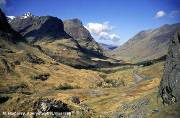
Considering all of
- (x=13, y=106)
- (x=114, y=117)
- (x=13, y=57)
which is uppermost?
(x=13, y=57)

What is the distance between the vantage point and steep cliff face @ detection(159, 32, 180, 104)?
177 feet

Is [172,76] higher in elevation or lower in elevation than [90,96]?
higher

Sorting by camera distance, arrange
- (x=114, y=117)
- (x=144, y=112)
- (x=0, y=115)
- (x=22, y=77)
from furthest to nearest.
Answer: (x=22, y=77) < (x=114, y=117) < (x=144, y=112) < (x=0, y=115)

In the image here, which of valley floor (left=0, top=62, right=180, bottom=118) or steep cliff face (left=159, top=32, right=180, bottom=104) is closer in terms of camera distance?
steep cliff face (left=159, top=32, right=180, bottom=104)

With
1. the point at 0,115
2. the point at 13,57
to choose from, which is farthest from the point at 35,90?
the point at 0,115

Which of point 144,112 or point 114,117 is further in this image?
point 114,117

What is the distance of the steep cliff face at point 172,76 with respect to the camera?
53.9 metres

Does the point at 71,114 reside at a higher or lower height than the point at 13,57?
lower

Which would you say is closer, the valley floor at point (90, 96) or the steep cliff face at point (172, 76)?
the steep cliff face at point (172, 76)

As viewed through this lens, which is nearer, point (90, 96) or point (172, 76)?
point (172, 76)

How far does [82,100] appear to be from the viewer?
116 meters

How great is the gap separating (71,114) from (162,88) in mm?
19269

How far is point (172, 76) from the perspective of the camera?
5669 centimetres

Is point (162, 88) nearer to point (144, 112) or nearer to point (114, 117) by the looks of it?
point (144, 112)
